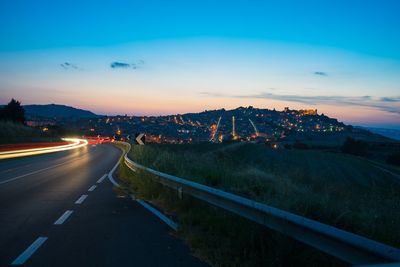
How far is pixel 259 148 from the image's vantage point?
5994 cm

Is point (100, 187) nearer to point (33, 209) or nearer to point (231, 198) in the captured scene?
point (33, 209)

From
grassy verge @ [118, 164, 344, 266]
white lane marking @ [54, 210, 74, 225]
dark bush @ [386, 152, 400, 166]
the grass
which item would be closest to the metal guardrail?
grassy verge @ [118, 164, 344, 266]

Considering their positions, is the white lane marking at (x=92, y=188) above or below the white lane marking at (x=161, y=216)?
below

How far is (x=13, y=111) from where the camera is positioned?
294 feet

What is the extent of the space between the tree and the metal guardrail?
89.9m

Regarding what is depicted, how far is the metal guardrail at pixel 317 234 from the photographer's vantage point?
12.9ft

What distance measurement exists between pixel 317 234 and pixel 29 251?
4202 mm

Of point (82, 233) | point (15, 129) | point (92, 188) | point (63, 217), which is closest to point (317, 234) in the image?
point (82, 233)

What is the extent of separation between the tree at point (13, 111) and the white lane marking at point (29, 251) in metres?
88.4

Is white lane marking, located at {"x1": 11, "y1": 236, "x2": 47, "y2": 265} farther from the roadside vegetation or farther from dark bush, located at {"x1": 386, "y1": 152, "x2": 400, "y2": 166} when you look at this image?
dark bush, located at {"x1": 386, "y1": 152, "x2": 400, "y2": 166}

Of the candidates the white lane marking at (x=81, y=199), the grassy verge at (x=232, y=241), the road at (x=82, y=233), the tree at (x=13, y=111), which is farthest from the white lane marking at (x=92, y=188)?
the tree at (x=13, y=111)

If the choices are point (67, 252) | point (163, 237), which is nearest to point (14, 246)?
point (67, 252)

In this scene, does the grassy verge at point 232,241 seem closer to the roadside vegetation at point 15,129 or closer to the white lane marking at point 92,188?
the white lane marking at point 92,188

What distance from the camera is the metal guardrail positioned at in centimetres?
393
